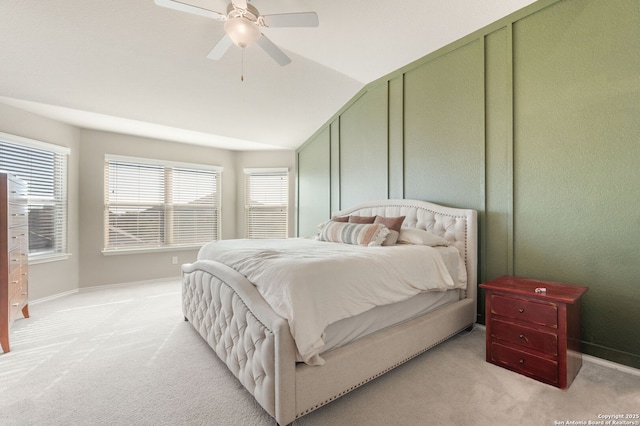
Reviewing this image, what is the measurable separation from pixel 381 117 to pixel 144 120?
129 inches

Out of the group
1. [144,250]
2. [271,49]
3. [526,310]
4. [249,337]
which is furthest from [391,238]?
[144,250]

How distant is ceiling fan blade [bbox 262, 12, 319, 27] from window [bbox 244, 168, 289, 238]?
3.67 meters

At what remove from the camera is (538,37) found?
8.17ft

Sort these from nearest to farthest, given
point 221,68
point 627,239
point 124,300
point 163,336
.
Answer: point 627,239
point 163,336
point 221,68
point 124,300

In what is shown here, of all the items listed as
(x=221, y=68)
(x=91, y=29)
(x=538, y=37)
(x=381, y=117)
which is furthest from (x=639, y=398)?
(x=91, y=29)

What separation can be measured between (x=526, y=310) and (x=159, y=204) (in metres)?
5.26

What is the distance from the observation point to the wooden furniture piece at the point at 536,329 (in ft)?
6.04

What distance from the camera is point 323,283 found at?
160cm

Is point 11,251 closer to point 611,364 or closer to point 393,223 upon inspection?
point 393,223

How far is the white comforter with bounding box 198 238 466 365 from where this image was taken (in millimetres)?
1469

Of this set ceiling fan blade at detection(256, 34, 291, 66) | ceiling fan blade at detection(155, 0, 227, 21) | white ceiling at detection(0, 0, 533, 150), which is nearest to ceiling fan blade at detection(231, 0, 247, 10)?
ceiling fan blade at detection(155, 0, 227, 21)

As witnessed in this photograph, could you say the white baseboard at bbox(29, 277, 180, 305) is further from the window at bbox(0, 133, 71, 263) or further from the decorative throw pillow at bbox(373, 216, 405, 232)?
the decorative throw pillow at bbox(373, 216, 405, 232)

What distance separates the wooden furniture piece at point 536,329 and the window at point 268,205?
4.23m

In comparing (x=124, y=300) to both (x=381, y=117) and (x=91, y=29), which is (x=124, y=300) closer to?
(x=91, y=29)
